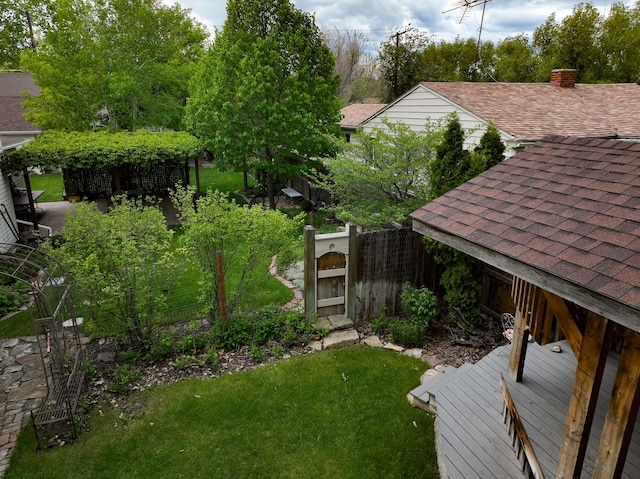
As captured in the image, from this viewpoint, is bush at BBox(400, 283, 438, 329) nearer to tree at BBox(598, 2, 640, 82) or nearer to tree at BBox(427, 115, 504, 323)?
tree at BBox(427, 115, 504, 323)

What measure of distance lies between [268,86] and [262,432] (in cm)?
1000

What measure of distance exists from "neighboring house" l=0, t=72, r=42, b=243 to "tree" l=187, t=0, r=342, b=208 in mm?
5865

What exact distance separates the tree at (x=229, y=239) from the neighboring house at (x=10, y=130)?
25.0 ft

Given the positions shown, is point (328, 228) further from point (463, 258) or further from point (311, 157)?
point (463, 258)

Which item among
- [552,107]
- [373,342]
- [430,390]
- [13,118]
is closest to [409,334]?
[373,342]

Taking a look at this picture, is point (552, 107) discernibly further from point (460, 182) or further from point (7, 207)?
point (7, 207)

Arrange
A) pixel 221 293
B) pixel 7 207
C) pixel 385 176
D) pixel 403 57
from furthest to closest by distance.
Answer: pixel 403 57
pixel 7 207
pixel 385 176
pixel 221 293

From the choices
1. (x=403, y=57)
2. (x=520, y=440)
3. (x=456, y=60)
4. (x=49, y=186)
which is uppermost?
(x=456, y=60)

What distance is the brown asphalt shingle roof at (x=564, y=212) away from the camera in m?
2.47

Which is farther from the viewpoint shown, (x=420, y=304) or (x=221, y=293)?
(x=420, y=304)

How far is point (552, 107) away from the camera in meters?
11.8

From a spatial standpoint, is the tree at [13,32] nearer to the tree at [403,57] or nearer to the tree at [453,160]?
the tree at [403,57]

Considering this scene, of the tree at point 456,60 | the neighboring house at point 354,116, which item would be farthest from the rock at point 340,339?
the tree at point 456,60

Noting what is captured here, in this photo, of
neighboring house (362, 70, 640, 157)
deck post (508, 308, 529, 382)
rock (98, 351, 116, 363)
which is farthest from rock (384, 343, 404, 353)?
neighboring house (362, 70, 640, 157)
